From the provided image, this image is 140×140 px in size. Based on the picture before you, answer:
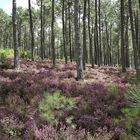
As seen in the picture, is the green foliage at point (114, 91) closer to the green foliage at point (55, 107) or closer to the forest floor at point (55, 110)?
the forest floor at point (55, 110)

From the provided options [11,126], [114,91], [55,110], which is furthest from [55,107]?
[114,91]

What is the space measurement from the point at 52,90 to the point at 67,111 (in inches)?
99.1

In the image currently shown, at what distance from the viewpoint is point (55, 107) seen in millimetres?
10258

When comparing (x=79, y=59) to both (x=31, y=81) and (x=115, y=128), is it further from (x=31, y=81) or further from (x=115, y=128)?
(x=115, y=128)

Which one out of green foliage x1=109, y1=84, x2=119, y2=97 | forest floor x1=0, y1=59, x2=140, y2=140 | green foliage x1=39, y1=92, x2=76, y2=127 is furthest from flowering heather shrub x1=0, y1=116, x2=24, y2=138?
green foliage x1=109, y1=84, x2=119, y2=97

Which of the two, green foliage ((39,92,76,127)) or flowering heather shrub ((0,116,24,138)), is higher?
green foliage ((39,92,76,127))

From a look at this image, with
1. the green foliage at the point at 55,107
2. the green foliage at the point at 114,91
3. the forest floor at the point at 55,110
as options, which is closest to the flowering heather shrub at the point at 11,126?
the forest floor at the point at 55,110

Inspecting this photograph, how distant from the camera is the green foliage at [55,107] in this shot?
9302 mm

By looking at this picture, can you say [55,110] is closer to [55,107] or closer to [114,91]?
[55,107]

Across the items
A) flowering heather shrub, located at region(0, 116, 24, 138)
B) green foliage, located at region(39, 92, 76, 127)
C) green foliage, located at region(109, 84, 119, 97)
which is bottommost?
flowering heather shrub, located at region(0, 116, 24, 138)

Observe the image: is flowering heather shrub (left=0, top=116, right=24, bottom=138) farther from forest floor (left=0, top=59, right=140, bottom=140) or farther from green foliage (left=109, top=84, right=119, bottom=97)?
green foliage (left=109, top=84, right=119, bottom=97)

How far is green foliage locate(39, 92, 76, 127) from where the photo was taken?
930 centimetres

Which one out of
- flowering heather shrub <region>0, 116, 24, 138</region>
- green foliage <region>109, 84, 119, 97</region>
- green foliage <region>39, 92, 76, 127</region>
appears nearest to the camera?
flowering heather shrub <region>0, 116, 24, 138</region>

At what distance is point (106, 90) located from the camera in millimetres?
12594
